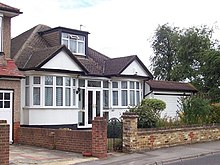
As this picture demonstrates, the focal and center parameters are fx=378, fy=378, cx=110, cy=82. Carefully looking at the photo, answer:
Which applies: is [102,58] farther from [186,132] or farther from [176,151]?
Result: [176,151]

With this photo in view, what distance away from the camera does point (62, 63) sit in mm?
20562

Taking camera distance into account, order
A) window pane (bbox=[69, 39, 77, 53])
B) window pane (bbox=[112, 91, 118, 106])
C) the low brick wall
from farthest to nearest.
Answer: window pane (bbox=[112, 91, 118, 106]) < window pane (bbox=[69, 39, 77, 53]) < the low brick wall

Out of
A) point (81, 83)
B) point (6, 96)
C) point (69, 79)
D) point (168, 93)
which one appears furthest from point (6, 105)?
point (168, 93)

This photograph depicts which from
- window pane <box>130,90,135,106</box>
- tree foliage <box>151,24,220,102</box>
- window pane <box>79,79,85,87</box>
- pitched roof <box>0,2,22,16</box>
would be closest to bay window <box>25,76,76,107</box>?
window pane <box>79,79,85,87</box>

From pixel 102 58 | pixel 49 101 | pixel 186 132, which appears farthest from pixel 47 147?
pixel 102 58

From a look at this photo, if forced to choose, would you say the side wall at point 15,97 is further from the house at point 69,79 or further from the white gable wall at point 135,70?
the white gable wall at point 135,70

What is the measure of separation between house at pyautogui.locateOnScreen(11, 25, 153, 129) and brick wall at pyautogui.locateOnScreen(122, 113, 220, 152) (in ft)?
21.3

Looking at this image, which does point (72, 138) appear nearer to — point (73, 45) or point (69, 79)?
point (69, 79)

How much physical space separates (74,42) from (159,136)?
1057 centimetres

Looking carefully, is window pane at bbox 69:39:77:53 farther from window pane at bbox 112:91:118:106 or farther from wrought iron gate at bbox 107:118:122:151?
wrought iron gate at bbox 107:118:122:151

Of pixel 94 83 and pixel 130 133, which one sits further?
pixel 94 83

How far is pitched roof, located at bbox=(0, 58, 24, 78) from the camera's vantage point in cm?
1775

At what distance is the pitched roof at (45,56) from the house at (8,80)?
1470mm

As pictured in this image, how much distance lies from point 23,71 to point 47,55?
1.51 metres
